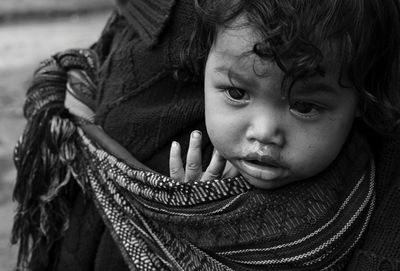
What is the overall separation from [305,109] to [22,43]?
557 cm

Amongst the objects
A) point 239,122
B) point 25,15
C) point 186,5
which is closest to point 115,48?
point 186,5

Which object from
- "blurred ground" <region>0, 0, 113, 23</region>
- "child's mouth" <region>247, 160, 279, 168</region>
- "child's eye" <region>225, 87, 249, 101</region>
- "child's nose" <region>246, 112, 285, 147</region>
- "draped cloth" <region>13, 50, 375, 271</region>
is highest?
"blurred ground" <region>0, 0, 113, 23</region>

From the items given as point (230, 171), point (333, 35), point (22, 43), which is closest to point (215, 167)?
point (230, 171)

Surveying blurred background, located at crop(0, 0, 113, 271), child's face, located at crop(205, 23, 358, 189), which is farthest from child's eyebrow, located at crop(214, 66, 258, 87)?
blurred background, located at crop(0, 0, 113, 271)

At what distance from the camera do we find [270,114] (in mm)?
1502

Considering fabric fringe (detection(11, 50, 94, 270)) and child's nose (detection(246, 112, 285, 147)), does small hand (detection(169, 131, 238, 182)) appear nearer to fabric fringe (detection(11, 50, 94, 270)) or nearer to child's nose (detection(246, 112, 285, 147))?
child's nose (detection(246, 112, 285, 147))

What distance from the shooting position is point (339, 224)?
1.59 m

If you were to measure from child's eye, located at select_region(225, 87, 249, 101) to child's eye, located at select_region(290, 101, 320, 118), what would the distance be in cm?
9

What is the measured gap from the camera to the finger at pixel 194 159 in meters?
1.73

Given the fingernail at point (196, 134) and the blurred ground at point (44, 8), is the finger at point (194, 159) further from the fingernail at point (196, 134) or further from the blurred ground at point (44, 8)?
the blurred ground at point (44, 8)

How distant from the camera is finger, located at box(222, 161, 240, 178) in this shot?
1.70 metres

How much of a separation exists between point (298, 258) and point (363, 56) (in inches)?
16.5

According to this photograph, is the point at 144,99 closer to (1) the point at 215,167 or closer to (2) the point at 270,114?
(1) the point at 215,167

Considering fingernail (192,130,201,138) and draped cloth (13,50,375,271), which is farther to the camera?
fingernail (192,130,201,138)
